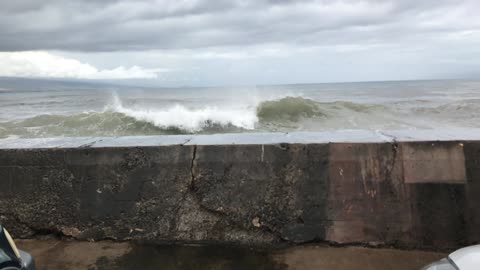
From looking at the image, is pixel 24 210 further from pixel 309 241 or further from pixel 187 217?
pixel 309 241

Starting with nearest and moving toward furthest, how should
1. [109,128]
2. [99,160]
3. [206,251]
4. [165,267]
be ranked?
[165,267] → [206,251] → [99,160] → [109,128]

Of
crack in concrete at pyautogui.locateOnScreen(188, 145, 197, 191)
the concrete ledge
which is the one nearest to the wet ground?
crack in concrete at pyautogui.locateOnScreen(188, 145, 197, 191)

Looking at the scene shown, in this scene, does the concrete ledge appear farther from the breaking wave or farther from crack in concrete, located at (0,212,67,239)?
the breaking wave

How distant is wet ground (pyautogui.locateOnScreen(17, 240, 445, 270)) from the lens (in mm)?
3350

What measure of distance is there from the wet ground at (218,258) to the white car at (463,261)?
53.4 inches

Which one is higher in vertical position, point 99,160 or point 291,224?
point 99,160

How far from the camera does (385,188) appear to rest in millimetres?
3570

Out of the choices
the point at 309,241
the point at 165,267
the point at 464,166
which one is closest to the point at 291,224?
the point at 309,241

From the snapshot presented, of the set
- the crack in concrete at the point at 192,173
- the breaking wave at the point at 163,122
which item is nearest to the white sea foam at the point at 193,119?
the breaking wave at the point at 163,122

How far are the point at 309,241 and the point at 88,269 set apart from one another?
1.74 metres

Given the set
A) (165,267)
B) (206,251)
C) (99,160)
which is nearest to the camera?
(165,267)

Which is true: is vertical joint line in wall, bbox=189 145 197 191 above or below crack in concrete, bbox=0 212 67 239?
above

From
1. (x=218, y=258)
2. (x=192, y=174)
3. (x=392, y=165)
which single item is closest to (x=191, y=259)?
(x=218, y=258)

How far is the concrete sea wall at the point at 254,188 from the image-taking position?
11.6 ft
